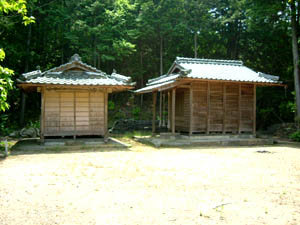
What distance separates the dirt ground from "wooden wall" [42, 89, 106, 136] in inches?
151

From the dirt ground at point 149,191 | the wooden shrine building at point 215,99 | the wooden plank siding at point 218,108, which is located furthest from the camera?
the wooden plank siding at point 218,108

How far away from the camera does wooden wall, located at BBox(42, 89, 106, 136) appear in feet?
43.4

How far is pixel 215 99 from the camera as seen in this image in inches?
602

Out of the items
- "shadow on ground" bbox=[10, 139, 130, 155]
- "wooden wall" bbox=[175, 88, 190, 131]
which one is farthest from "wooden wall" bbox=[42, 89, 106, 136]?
"wooden wall" bbox=[175, 88, 190, 131]

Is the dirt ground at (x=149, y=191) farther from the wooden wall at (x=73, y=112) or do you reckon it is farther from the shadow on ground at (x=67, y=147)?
the wooden wall at (x=73, y=112)

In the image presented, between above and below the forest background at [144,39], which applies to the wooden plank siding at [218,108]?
below

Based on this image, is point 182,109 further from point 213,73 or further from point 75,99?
point 75,99

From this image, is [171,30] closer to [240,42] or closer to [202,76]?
[240,42]

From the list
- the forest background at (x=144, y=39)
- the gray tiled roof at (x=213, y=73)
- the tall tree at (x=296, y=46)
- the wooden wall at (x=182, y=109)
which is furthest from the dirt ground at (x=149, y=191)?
the forest background at (x=144, y=39)

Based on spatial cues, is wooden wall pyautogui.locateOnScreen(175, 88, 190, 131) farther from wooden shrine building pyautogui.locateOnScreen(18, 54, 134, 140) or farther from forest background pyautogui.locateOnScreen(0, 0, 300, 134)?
forest background pyautogui.locateOnScreen(0, 0, 300, 134)

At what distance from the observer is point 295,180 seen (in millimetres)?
6738

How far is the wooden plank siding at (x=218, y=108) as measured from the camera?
14992 mm

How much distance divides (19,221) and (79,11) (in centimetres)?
2206

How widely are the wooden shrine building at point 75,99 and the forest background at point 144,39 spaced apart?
256 inches
